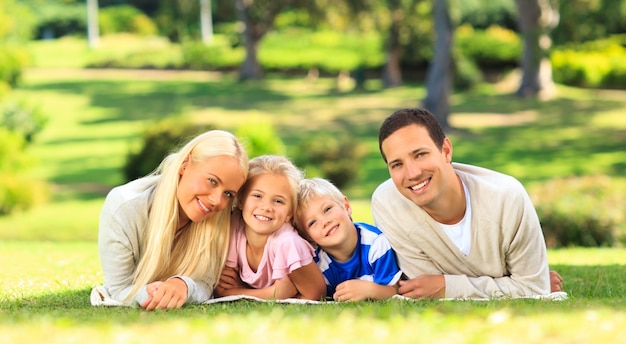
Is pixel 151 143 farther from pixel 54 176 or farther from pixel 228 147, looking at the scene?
pixel 228 147

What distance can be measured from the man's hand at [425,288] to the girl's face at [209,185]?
53.8 inches

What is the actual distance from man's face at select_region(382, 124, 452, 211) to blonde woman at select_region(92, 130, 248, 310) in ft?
3.42

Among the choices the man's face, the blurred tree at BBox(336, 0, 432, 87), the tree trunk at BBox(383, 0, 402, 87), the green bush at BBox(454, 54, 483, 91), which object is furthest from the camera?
the blurred tree at BBox(336, 0, 432, 87)

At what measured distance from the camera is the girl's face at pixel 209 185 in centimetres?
662

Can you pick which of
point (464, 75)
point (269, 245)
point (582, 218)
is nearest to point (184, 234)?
point (269, 245)

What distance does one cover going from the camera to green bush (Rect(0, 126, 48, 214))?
77.8 ft

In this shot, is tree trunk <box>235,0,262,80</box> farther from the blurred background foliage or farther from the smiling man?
the smiling man

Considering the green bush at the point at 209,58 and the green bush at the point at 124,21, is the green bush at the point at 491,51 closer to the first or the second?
the green bush at the point at 209,58

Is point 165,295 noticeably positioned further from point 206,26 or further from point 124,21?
point 124,21

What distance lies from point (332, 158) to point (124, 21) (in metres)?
53.1

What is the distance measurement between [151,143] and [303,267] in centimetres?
1754

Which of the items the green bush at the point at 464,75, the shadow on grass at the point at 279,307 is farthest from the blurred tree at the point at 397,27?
the shadow on grass at the point at 279,307

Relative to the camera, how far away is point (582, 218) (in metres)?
15.6

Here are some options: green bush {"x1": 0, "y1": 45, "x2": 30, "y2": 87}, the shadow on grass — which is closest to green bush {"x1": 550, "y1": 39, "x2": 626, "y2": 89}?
green bush {"x1": 0, "y1": 45, "x2": 30, "y2": 87}
